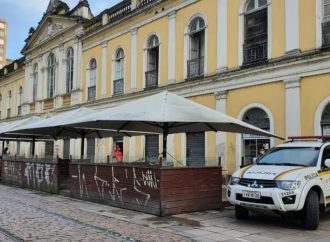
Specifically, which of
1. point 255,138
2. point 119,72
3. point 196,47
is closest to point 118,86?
point 119,72

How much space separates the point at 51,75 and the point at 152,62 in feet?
42.1

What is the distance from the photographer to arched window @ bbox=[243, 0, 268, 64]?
1750 centimetres

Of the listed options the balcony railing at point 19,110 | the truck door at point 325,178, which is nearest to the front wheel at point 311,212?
the truck door at point 325,178

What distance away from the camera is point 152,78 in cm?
2353

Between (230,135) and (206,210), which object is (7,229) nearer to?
(206,210)

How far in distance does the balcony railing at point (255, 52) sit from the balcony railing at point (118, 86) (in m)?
9.45

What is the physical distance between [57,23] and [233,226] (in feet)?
87.4

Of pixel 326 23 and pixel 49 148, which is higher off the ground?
pixel 326 23

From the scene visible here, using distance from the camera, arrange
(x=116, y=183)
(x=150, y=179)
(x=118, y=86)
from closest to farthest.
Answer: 1. (x=150, y=179)
2. (x=116, y=183)
3. (x=118, y=86)

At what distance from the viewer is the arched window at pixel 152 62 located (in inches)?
922

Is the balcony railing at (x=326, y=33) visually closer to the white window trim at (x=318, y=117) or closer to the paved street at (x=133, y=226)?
the white window trim at (x=318, y=117)

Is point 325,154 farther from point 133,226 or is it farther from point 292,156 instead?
point 133,226

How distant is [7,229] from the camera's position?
29.8ft

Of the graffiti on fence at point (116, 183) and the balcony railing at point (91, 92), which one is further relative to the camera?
the balcony railing at point (91, 92)
